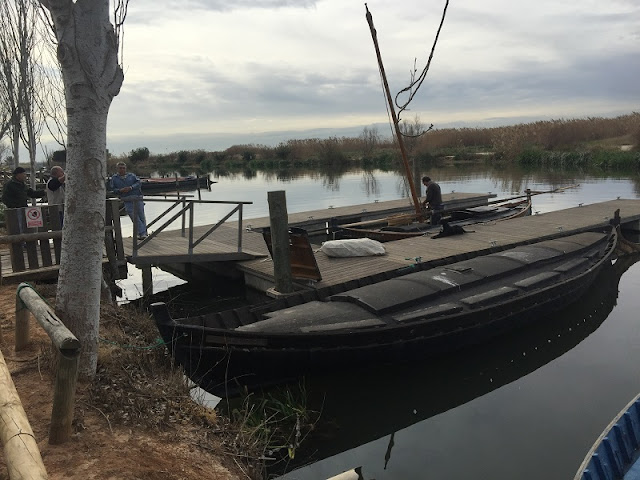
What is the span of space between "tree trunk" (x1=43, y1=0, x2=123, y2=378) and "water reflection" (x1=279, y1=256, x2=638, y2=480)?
2786 millimetres

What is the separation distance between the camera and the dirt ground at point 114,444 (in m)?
3.84

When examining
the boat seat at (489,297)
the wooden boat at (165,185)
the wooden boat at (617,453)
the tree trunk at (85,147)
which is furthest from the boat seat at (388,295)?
the wooden boat at (165,185)

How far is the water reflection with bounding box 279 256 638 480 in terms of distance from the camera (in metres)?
6.38

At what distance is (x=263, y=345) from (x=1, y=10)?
494 inches

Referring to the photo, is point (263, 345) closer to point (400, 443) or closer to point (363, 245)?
point (400, 443)

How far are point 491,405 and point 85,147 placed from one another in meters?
6.13

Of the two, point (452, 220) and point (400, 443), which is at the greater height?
point (452, 220)

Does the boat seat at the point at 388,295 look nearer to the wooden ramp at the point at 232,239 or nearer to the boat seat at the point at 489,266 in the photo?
the boat seat at the point at 489,266

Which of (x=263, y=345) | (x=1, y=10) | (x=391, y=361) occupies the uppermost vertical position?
(x=1, y=10)

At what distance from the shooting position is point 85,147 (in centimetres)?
475

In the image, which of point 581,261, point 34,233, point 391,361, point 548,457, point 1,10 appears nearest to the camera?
point 548,457

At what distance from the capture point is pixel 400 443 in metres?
6.52

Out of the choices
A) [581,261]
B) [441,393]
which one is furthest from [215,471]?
[581,261]

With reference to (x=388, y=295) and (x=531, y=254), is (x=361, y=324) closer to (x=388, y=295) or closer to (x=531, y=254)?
(x=388, y=295)
